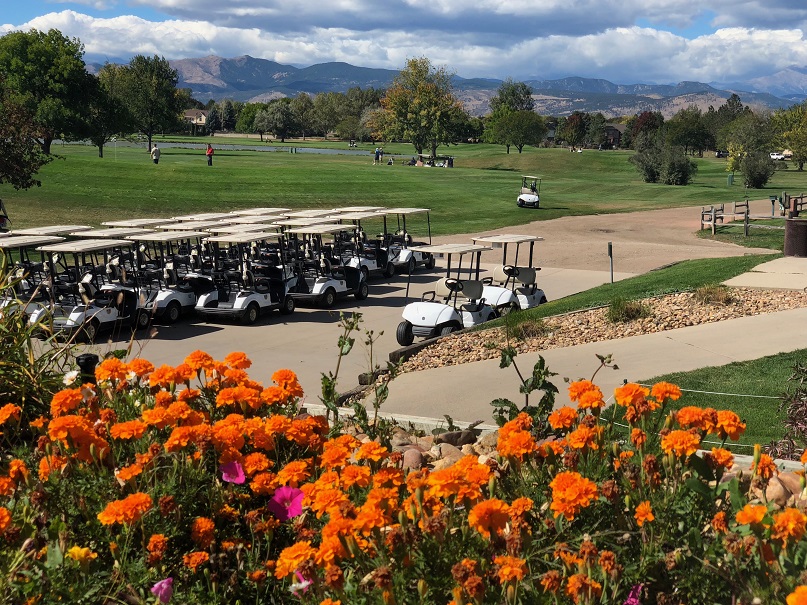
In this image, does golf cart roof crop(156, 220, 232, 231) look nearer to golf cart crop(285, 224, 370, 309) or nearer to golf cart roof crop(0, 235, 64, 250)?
golf cart crop(285, 224, 370, 309)

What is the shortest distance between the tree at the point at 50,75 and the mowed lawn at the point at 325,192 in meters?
4.21

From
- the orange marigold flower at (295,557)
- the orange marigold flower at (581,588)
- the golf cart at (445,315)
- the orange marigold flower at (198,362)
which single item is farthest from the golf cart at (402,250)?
the orange marigold flower at (581,588)

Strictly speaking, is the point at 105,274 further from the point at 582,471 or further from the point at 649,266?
the point at 582,471

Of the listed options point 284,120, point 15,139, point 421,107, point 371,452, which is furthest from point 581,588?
point 284,120

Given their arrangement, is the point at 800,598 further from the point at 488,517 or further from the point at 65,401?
the point at 65,401

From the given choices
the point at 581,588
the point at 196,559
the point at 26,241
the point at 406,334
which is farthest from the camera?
the point at 26,241

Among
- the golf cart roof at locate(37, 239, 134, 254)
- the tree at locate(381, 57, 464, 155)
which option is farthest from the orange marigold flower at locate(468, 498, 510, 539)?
the tree at locate(381, 57, 464, 155)

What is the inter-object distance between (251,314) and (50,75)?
49494mm

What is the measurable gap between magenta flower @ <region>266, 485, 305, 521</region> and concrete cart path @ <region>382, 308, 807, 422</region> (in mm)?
5222

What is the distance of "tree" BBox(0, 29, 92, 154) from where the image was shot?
5938cm

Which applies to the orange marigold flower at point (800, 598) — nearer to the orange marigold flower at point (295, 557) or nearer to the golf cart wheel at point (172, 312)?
the orange marigold flower at point (295, 557)

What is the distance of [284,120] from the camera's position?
138 metres

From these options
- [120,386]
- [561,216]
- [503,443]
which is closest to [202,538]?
[503,443]

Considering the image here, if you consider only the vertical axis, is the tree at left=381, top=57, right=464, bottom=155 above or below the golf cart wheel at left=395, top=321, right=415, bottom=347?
above
